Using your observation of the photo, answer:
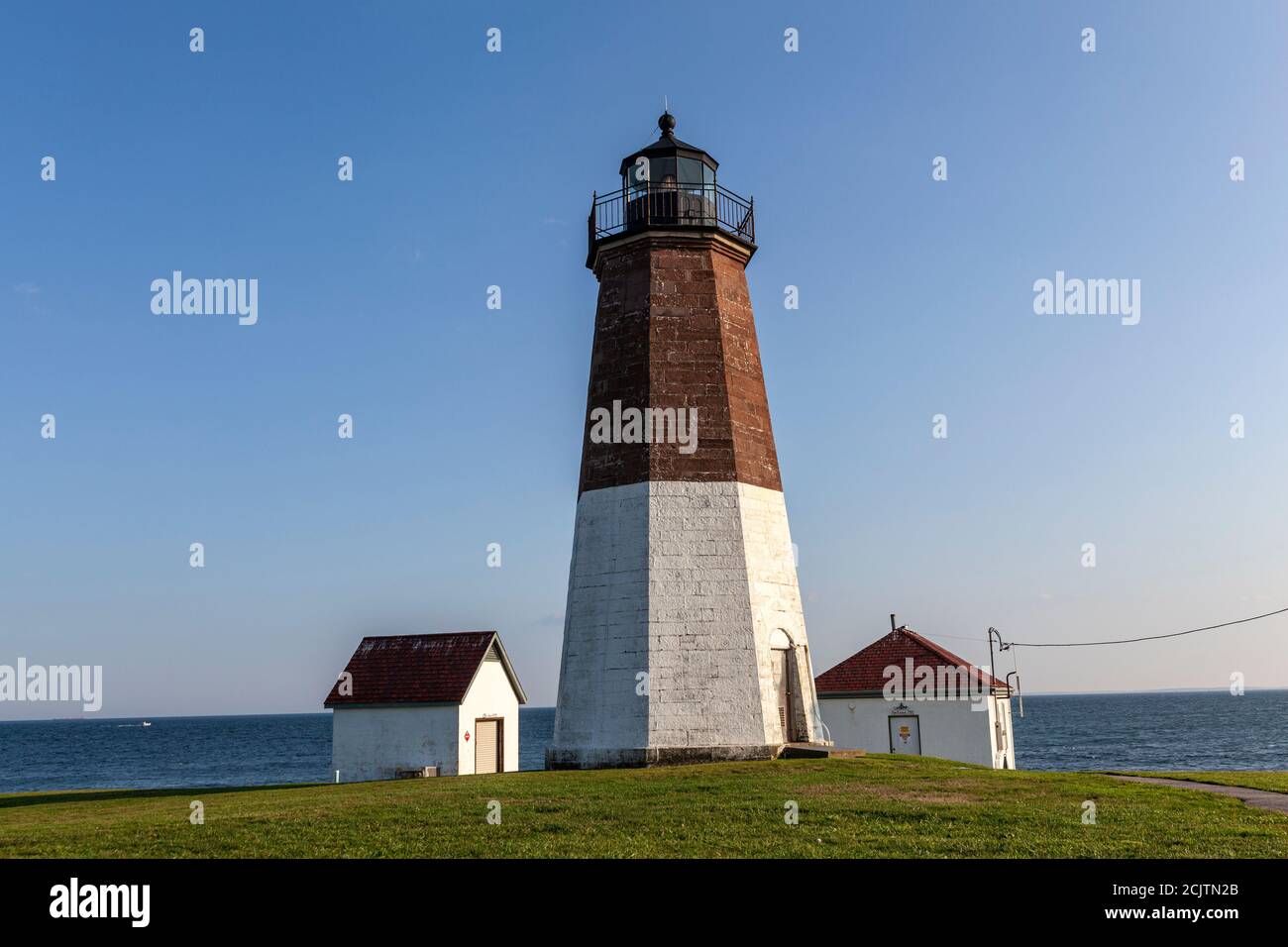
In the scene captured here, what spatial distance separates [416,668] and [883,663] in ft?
54.9

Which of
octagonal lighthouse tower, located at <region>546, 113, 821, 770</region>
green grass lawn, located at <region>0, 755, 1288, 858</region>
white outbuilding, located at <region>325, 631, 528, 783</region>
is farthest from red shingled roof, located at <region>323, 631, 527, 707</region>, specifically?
green grass lawn, located at <region>0, 755, 1288, 858</region>

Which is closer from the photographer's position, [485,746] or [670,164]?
[670,164]

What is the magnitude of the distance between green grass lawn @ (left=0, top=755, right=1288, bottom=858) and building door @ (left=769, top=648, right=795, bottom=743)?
230 centimetres

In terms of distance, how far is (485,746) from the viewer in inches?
1391

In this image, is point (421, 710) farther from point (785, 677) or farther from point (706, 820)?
point (706, 820)

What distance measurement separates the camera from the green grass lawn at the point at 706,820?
1170 centimetres

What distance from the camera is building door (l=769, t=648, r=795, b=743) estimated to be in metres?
22.8

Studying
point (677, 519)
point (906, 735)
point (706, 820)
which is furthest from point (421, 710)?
point (706, 820)

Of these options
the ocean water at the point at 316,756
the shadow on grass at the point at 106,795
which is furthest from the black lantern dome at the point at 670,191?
the ocean water at the point at 316,756

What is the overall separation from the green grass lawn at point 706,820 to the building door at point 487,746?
563 inches

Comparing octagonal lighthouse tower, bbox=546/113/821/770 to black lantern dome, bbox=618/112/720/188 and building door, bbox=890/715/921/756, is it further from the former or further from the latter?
building door, bbox=890/715/921/756

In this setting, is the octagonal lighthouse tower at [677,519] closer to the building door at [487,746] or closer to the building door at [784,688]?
the building door at [784,688]

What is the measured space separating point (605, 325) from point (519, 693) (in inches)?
719
